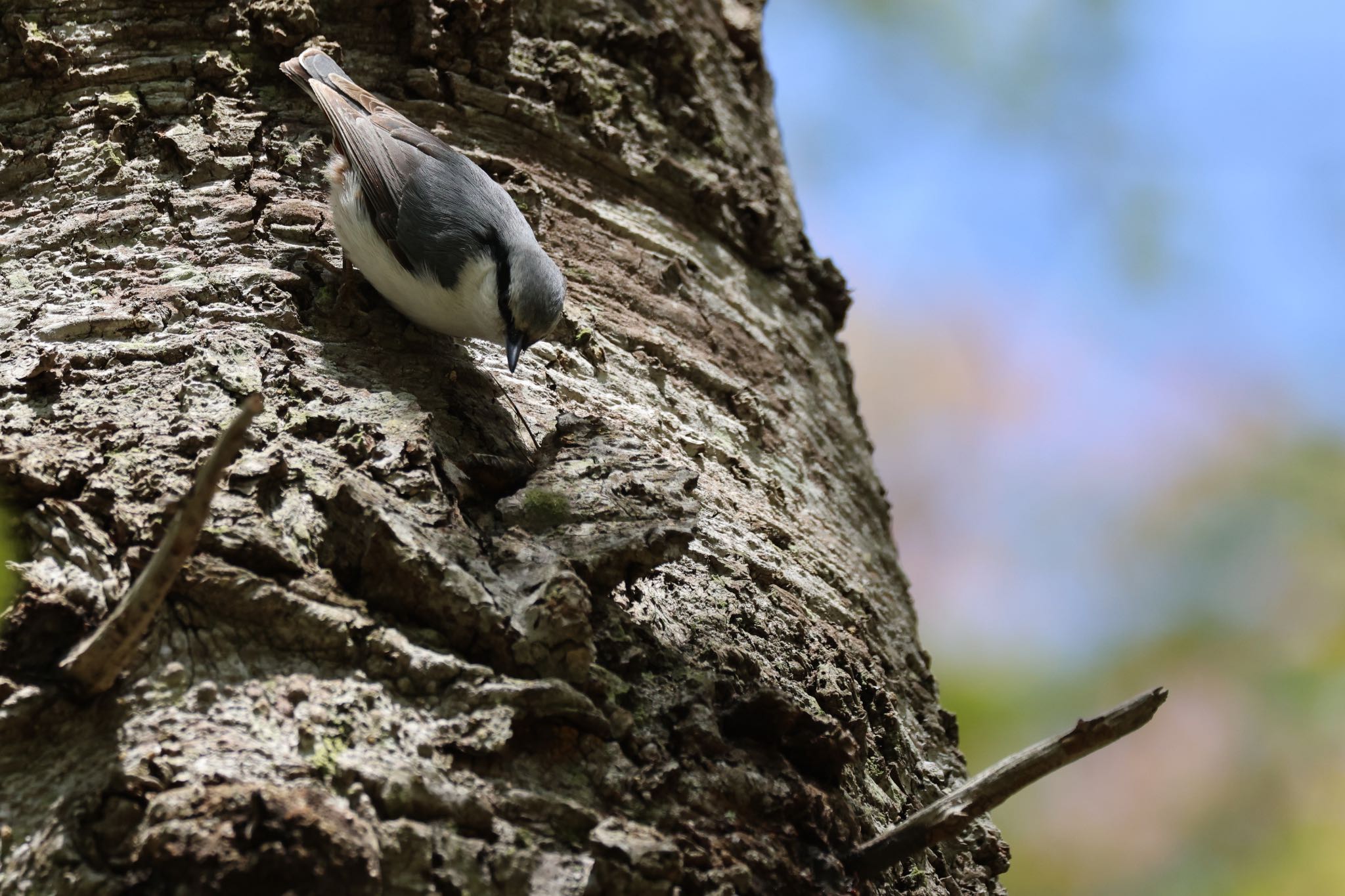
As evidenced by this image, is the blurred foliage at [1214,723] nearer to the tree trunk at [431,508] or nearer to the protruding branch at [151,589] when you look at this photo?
the tree trunk at [431,508]

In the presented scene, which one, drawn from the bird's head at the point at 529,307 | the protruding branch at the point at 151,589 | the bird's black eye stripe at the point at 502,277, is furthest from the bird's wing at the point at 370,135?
the protruding branch at the point at 151,589

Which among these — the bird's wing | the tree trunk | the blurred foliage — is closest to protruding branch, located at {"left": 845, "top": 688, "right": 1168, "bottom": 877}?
the tree trunk

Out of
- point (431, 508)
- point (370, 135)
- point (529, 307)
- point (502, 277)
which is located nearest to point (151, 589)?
point (431, 508)

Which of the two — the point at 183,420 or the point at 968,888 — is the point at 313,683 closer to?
the point at 183,420

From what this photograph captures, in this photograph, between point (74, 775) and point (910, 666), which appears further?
point (910, 666)

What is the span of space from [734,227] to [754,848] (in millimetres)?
1654

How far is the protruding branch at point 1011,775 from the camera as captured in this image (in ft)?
4.52

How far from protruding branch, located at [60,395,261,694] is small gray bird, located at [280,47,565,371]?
96 cm

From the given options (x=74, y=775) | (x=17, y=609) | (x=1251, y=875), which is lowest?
(x=1251, y=875)

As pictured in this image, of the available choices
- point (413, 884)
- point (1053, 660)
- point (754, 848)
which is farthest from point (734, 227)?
point (1053, 660)

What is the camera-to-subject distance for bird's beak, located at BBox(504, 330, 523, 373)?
217cm

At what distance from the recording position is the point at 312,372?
1.85m

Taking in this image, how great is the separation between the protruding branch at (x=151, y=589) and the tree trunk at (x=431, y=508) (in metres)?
0.06

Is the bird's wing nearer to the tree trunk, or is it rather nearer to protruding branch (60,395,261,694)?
the tree trunk
